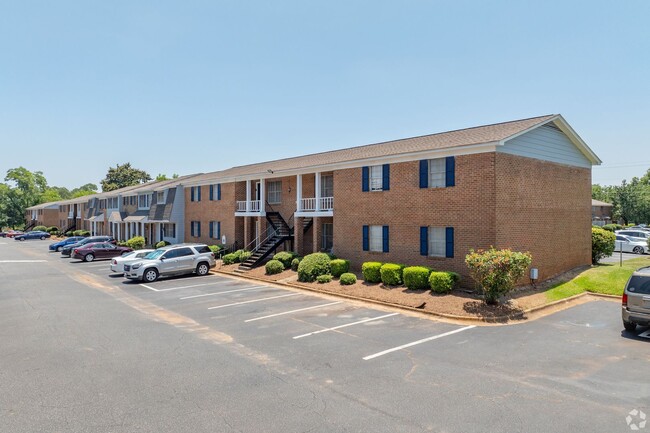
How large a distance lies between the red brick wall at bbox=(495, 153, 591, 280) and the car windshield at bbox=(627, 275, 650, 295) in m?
5.10

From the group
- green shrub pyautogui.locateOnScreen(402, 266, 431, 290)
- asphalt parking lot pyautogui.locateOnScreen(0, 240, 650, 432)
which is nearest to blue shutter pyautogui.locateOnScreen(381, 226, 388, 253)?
green shrub pyautogui.locateOnScreen(402, 266, 431, 290)

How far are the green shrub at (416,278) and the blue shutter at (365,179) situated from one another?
18.8 ft

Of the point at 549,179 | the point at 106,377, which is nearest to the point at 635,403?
→ the point at 106,377

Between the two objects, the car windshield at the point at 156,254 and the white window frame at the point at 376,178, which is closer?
the white window frame at the point at 376,178

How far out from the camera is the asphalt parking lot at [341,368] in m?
6.64

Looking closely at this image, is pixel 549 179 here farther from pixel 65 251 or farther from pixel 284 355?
pixel 65 251

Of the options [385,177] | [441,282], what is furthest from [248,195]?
[441,282]

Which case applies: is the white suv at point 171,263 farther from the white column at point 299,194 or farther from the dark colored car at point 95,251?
the dark colored car at point 95,251

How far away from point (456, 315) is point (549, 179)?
9.90 m

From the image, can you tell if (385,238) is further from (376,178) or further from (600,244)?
(600,244)

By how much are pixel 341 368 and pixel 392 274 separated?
923 cm

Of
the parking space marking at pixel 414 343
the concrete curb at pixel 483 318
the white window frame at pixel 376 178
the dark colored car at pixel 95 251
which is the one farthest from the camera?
the dark colored car at pixel 95 251

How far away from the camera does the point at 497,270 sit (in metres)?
13.9

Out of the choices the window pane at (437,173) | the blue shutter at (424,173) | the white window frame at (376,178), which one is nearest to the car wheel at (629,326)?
the window pane at (437,173)
